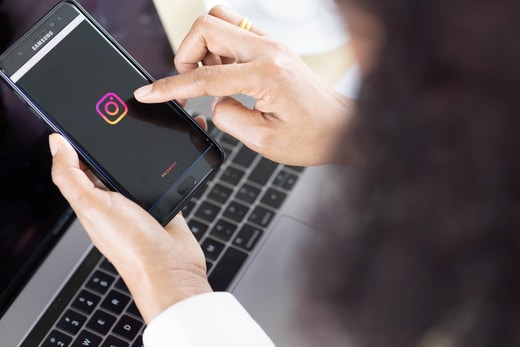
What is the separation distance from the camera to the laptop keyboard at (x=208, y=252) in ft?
1.94

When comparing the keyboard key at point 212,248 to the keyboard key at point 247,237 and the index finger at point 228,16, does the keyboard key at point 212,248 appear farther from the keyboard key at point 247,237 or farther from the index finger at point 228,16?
the index finger at point 228,16

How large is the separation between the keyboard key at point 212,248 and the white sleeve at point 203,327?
14cm

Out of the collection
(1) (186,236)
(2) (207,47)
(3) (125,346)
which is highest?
(2) (207,47)

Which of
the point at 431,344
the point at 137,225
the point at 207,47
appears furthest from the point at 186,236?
the point at 431,344

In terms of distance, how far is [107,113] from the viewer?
59cm

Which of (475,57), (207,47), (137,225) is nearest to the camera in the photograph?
(475,57)

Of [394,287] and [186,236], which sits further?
[186,236]

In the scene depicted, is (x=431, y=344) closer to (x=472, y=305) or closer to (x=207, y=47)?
(x=472, y=305)

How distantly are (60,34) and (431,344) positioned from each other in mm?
478

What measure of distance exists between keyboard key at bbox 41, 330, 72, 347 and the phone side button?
178mm

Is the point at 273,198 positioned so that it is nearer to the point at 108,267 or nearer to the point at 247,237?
the point at 247,237

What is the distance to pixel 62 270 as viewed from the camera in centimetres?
63

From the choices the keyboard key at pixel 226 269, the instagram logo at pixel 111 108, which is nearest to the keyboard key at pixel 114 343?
the keyboard key at pixel 226 269

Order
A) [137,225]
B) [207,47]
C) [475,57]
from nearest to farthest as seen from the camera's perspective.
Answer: [475,57] → [137,225] → [207,47]
